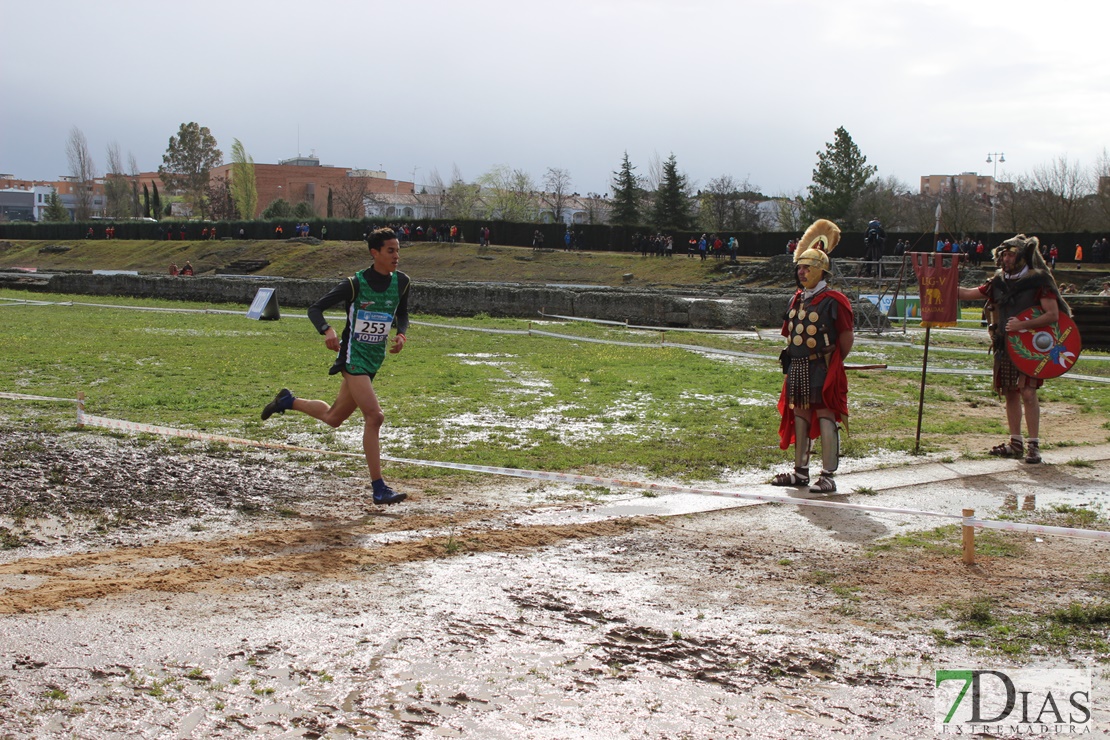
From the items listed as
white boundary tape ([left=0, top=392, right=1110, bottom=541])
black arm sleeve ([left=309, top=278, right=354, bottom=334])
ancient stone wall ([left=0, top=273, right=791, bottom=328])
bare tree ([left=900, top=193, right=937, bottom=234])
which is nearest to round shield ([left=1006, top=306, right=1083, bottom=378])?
white boundary tape ([left=0, top=392, right=1110, bottom=541])

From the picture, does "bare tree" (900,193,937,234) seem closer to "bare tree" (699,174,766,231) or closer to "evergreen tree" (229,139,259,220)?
"bare tree" (699,174,766,231)

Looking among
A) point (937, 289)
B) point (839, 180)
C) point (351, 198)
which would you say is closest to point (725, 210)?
point (839, 180)

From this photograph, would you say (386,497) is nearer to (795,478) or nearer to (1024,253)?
(795,478)

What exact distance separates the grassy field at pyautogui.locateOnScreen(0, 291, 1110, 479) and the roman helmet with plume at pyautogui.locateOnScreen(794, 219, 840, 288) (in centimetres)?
174

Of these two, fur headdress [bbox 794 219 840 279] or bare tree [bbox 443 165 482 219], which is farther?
bare tree [bbox 443 165 482 219]

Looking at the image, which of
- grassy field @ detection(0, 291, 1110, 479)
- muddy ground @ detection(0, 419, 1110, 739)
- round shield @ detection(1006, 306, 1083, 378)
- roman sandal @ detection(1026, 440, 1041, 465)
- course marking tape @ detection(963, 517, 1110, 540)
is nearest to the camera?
muddy ground @ detection(0, 419, 1110, 739)

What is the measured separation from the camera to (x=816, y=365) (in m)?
7.49

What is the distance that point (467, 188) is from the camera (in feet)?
335

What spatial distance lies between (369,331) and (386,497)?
3.82 feet

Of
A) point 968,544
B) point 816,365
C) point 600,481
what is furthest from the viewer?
point 816,365

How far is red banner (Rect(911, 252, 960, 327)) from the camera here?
9.38 meters

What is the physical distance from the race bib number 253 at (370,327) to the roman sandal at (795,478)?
3178mm

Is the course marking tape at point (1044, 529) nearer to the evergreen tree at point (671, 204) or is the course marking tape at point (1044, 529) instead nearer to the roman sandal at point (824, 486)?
the roman sandal at point (824, 486)

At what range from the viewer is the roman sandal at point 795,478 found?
7.60m
